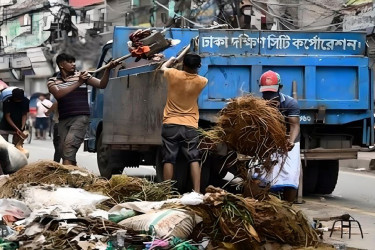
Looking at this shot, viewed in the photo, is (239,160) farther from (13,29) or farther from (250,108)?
(13,29)

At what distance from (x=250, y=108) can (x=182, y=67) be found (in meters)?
2.53

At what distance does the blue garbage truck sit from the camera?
9.48m

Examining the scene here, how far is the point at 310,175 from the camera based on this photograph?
1091cm

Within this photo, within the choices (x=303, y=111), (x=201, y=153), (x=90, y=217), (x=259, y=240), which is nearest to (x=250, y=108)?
(x=259, y=240)

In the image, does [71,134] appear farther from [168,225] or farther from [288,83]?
[168,225]

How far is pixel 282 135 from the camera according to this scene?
6102 mm

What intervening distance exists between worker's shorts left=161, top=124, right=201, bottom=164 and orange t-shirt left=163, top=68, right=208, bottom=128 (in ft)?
0.22

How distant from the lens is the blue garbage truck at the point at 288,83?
373 inches

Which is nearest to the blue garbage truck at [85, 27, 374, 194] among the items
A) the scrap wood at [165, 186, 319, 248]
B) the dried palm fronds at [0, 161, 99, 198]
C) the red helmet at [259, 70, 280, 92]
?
the red helmet at [259, 70, 280, 92]

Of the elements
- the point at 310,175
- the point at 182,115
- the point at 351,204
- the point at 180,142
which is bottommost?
Result: the point at 351,204

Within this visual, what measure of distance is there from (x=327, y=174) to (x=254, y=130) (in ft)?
17.2

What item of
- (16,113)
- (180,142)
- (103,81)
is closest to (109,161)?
(16,113)

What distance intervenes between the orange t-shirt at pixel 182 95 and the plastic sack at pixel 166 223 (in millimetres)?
2498

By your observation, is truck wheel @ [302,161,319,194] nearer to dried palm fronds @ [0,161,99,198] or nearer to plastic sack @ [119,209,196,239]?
dried palm fronds @ [0,161,99,198]
